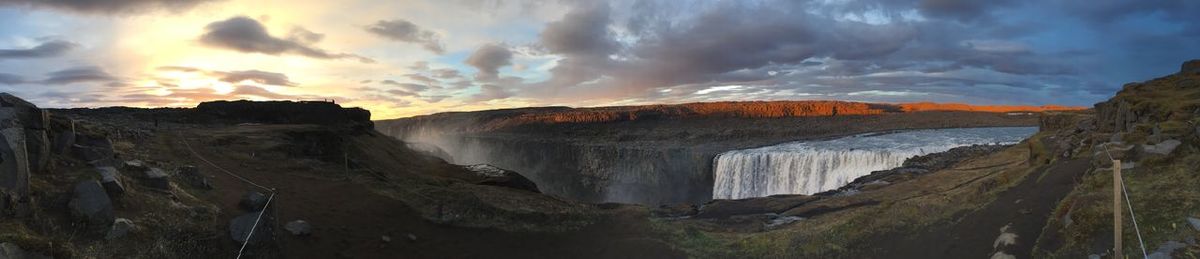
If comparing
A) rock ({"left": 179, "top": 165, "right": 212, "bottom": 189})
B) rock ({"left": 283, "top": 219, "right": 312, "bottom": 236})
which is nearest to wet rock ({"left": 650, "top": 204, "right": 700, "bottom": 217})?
rock ({"left": 283, "top": 219, "right": 312, "bottom": 236})

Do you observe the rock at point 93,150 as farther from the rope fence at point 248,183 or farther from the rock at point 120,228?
the rope fence at point 248,183

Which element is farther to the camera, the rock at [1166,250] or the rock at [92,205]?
the rock at [92,205]

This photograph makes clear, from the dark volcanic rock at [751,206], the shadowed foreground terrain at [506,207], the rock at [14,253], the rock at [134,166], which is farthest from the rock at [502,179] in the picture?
the rock at [14,253]

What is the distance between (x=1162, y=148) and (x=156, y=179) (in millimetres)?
22555

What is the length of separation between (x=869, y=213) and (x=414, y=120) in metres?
112

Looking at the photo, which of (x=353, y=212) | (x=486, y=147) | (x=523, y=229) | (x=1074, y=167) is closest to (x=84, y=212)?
(x=353, y=212)

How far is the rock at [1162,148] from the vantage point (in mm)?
13086

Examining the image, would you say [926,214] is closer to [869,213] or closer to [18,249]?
[869,213]

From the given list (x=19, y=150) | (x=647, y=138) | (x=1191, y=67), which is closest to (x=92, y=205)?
(x=19, y=150)

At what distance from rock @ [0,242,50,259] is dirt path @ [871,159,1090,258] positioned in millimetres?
15198

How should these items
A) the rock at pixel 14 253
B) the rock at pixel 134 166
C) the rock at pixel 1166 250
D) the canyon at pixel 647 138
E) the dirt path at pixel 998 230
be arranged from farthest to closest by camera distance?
the canyon at pixel 647 138
the rock at pixel 134 166
the dirt path at pixel 998 230
the rock at pixel 1166 250
the rock at pixel 14 253

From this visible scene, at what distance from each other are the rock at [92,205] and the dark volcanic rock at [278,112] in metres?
27.8

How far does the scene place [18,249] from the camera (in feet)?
25.6

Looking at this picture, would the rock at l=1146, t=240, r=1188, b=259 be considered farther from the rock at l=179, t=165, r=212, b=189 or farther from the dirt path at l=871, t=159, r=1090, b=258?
the rock at l=179, t=165, r=212, b=189
